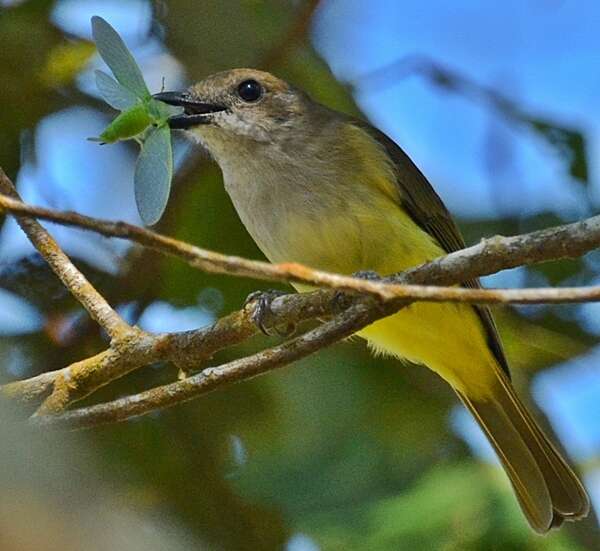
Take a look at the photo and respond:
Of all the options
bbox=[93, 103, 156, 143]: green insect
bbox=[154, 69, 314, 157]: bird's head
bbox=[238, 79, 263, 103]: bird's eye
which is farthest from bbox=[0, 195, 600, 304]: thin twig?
bbox=[238, 79, 263, 103]: bird's eye

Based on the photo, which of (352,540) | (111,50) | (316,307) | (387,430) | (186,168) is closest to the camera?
(111,50)

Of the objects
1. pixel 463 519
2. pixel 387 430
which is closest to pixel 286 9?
pixel 387 430

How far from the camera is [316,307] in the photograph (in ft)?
9.34

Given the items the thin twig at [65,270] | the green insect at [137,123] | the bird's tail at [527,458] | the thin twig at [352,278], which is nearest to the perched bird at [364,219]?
the bird's tail at [527,458]

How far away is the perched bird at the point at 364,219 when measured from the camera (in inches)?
150

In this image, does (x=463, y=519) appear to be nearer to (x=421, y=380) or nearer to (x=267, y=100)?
(x=421, y=380)

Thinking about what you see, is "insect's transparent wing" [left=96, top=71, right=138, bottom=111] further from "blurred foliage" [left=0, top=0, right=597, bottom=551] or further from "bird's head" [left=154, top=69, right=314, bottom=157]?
"bird's head" [left=154, top=69, right=314, bottom=157]

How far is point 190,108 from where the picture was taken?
405cm

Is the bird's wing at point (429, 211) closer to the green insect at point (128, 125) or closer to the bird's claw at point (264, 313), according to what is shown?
the bird's claw at point (264, 313)

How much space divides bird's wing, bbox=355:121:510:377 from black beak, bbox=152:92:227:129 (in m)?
0.60

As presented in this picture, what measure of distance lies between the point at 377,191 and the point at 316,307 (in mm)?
1209

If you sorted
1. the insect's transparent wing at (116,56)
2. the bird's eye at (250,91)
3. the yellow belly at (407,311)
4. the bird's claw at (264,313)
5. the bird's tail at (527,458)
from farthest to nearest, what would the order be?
the bird's eye at (250,91)
the bird's tail at (527,458)
the yellow belly at (407,311)
the bird's claw at (264,313)
the insect's transparent wing at (116,56)

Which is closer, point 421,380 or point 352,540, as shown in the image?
point 352,540

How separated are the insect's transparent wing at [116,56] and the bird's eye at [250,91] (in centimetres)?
173
